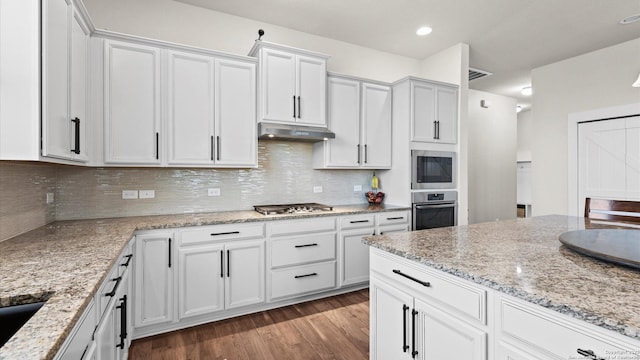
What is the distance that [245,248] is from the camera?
8.58 feet

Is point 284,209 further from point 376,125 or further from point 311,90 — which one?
point 376,125

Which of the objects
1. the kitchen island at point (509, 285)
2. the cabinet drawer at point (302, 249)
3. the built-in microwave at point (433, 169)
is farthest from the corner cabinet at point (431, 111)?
the kitchen island at point (509, 285)

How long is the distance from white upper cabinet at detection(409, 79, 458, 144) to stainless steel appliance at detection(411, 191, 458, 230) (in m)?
0.66

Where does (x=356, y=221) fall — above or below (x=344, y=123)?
below

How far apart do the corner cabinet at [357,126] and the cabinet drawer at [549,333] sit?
2.52 meters

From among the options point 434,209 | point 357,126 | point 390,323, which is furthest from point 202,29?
point 434,209

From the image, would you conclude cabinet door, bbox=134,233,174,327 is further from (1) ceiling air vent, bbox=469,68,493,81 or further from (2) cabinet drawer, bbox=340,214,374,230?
(1) ceiling air vent, bbox=469,68,493,81

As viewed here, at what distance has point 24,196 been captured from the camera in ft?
6.37

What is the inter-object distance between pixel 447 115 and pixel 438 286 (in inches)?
118

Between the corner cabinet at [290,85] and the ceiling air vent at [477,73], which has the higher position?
the ceiling air vent at [477,73]

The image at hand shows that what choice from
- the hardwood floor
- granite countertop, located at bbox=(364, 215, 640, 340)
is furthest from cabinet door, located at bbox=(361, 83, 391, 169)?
granite countertop, located at bbox=(364, 215, 640, 340)

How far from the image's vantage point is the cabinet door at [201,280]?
2396mm

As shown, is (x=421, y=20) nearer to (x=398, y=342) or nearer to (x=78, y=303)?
(x=398, y=342)

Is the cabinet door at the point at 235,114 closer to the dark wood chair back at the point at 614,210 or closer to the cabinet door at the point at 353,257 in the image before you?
the cabinet door at the point at 353,257
